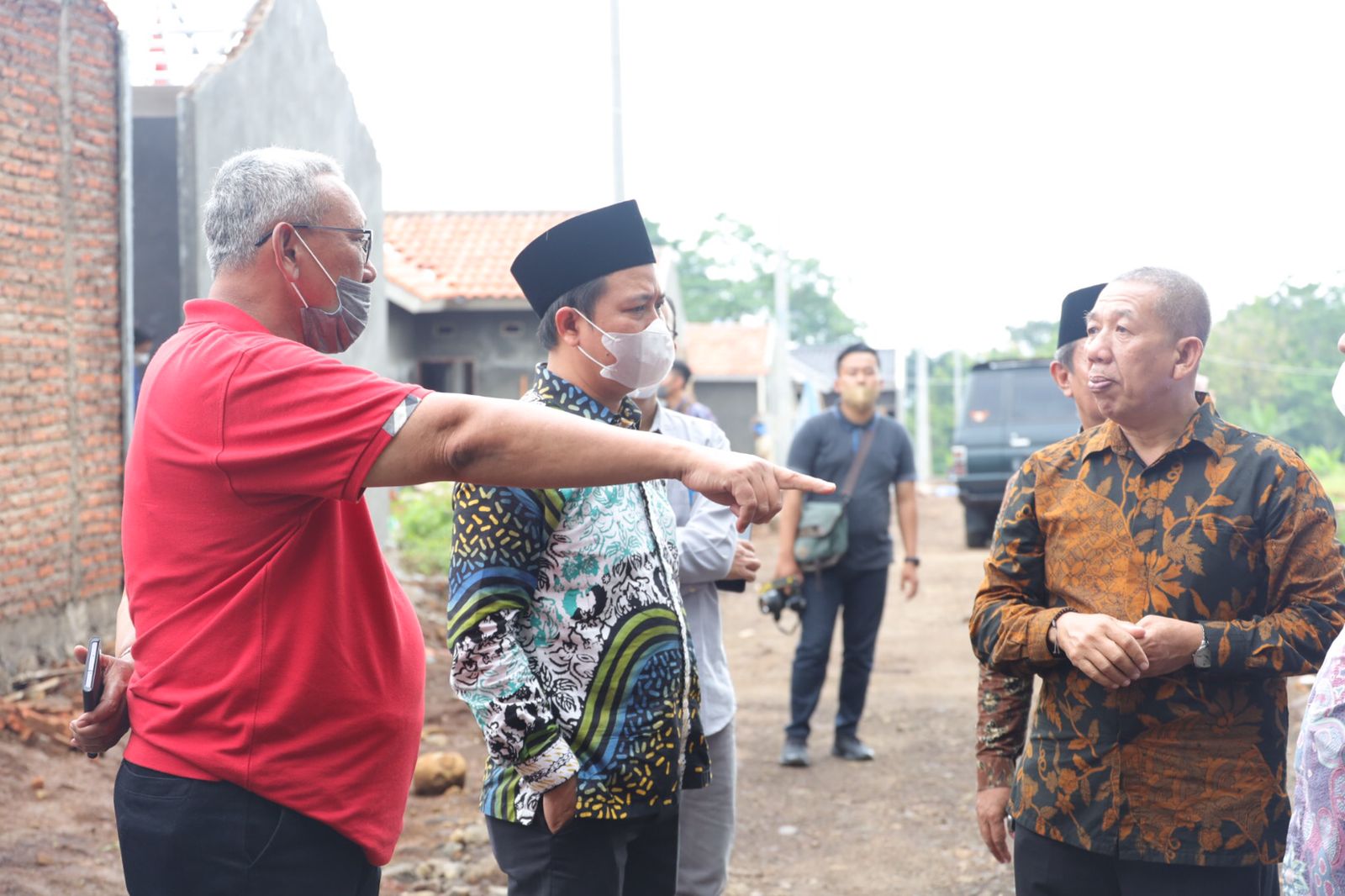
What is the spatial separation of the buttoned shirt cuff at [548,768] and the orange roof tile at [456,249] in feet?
49.8

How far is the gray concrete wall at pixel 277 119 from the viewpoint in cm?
987

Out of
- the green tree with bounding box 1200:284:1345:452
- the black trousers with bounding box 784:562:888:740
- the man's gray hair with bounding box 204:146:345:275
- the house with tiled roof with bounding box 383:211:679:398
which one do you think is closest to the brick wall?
the black trousers with bounding box 784:562:888:740

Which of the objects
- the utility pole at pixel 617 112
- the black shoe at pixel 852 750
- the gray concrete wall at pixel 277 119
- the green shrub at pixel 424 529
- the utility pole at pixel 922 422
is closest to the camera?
the black shoe at pixel 852 750

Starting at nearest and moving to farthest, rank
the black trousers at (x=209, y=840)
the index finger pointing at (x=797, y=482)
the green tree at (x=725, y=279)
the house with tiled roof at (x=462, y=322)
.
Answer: the index finger pointing at (x=797, y=482), the black trousers at (x=209, y=840), the house with tiled roof at (x=462, y=322), the green tree at (x=725, y=279)

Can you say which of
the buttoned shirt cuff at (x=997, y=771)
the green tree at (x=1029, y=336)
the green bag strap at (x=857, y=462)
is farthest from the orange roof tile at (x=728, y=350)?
the green tree at (x=1029, y=336)

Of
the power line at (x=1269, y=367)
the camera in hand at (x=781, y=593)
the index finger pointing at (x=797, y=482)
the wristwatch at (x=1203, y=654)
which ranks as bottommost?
the camera in hand at (x=781, y=593)

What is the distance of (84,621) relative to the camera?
8.02m

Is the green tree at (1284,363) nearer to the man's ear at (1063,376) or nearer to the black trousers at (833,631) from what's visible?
the black trousers at (833,631)

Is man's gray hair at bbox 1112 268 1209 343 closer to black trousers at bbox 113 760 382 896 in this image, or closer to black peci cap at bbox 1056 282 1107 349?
black peci cap at bbox 1056 282 1107 349

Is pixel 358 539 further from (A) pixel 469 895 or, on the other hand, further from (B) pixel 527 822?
(A) pixel 469 895

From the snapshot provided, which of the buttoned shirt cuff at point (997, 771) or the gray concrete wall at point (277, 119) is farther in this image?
the gray concrete wall at point (277, 119)

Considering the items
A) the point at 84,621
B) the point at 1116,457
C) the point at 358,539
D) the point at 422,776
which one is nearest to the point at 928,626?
the point at 422,776

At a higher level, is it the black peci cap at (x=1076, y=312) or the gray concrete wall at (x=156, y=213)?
the gray concrete wall at (x=156, y=213)

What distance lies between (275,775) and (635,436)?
2.79 ft
